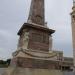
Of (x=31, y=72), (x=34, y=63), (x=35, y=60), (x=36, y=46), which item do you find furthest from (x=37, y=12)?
(x=31, y=72)

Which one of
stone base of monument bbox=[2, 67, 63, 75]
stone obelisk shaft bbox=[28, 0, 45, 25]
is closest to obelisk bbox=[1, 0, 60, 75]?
stone obelisk shaft bbox=[28, 0, 45, 25]

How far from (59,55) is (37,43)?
3.04 metres

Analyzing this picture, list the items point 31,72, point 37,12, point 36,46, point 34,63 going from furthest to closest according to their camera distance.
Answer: point 37,12 < point 36,46 < point 34,63 < point 31,72

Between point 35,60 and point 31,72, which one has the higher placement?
point 35,60

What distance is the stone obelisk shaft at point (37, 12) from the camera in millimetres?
16516

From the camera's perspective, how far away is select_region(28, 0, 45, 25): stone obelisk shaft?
1652 centimetres

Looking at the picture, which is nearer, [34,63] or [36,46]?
[34,63]

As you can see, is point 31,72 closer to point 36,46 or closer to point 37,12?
point 36,46

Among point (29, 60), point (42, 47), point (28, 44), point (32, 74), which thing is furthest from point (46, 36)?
point (32, 74)

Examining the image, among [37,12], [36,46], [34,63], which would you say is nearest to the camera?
[34,63]

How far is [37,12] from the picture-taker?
16750mm

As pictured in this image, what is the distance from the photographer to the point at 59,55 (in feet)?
52.9

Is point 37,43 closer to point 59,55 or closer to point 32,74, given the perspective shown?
point 59,55

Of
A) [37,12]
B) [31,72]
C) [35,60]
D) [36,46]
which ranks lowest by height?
[31,72]
